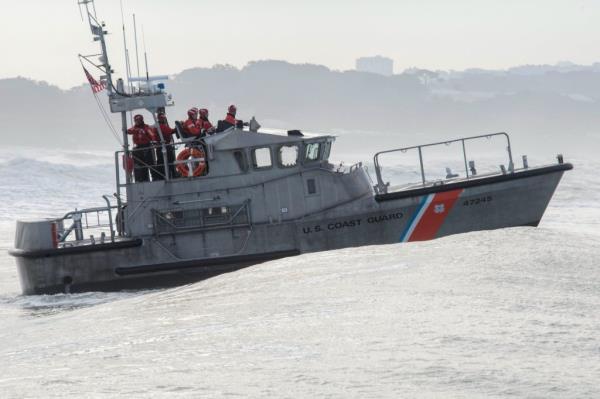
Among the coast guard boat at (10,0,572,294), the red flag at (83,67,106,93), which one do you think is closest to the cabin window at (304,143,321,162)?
the coast guard boat at (10,0,572,294)

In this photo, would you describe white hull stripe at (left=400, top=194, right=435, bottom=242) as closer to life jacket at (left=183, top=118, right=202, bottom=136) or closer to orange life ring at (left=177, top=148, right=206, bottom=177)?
orange life ring at (left=177, top=148, right=206, bottom=177)

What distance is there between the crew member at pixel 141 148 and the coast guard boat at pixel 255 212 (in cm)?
13

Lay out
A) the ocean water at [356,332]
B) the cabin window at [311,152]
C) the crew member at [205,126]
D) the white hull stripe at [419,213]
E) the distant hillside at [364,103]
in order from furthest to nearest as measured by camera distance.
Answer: the distant hillside at [364,103]
the crew member at [205,126]
the cabin window at [311,152]
the white hull stripe at [419,213]
the ocean water at [356,332]

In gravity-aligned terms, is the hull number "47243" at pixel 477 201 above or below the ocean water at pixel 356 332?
above

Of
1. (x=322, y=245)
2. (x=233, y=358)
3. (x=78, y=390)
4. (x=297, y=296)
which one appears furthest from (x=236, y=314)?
(x=322, y=245)

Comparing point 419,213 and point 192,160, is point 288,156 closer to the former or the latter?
point 192,160

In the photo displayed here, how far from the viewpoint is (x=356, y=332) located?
20.7 feet

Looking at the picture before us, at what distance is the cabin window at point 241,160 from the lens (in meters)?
13.9

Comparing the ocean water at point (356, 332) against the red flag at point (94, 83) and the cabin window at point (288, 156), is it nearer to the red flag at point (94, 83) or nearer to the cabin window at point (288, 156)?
the cabin window at point (288, 156)

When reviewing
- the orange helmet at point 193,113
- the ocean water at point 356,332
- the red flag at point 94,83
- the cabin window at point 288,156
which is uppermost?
the red flag at point 94,83

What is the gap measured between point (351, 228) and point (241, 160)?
74.2 inches

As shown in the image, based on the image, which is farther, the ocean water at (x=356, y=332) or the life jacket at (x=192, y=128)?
the life jacket at (x=192, y=128)

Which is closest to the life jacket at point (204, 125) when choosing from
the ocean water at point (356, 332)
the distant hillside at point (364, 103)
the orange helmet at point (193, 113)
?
the orange helmet at point (193, 113)

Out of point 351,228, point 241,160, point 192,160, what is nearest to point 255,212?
point 241,160
